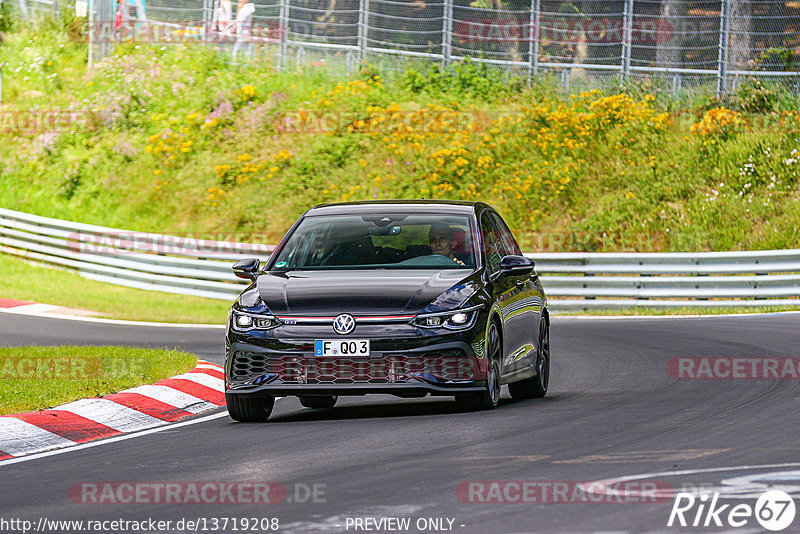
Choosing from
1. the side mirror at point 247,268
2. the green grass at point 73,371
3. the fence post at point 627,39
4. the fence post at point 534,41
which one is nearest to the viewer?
the side mirror at point 247,268

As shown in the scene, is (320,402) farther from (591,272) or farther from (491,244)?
(591,272)

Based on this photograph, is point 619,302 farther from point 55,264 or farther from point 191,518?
point 191,518

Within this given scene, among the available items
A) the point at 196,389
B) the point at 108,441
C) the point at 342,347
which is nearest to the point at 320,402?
the point at 196,389

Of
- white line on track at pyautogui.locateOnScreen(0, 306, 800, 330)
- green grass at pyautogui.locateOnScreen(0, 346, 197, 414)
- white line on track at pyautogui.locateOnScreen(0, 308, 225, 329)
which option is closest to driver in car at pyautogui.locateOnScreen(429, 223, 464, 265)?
green grass at pyautogui.locateOnScreen(0, 346, 197, 414)

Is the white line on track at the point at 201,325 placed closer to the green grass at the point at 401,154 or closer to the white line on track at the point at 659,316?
the white line on track at the point at 659,316

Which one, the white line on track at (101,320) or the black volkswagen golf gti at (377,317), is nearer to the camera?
the black volkswagen golf gti at (377,317)

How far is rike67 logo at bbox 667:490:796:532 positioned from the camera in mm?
6234

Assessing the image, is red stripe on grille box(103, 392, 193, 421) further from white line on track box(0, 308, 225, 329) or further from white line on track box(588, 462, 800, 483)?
white line on track box(0, 308, 225, 329)

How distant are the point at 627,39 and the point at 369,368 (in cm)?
2385

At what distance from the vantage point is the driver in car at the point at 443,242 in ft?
36.2

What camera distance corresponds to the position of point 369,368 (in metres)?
9.82

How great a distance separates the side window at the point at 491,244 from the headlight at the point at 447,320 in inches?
41.0

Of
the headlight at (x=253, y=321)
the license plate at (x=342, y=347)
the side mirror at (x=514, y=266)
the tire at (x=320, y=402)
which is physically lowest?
the tire at (x=320, y=402)

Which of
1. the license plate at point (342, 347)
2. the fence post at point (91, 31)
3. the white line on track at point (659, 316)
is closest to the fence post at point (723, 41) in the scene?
the white line on track at point (659, 316)
